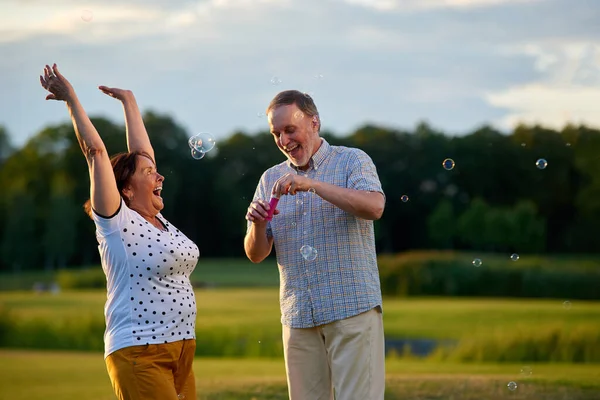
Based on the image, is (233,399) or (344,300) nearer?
(344,300)

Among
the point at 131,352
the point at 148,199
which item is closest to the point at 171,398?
the point at 131,352

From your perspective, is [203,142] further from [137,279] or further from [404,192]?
[404,192]

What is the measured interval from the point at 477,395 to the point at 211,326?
40.6 feet

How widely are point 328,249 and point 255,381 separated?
213 inches

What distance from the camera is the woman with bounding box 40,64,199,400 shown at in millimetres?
3412

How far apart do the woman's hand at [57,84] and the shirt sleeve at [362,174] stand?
1201 mm

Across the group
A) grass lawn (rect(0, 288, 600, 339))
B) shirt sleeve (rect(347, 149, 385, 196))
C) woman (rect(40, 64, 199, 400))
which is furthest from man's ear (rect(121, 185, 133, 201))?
grass lawn (rect(0, 288, 600, 339))

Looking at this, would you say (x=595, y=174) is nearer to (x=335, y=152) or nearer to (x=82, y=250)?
(x=82, y=250)

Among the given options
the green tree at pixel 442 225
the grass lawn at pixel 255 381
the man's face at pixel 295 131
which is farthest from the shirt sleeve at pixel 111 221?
the green tree at pixel 442 225

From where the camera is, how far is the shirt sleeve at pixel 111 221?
3.44 metres

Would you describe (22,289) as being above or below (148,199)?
below

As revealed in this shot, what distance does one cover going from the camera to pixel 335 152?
397cm

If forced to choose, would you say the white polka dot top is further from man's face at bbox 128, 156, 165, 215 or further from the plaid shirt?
the plaid shirt

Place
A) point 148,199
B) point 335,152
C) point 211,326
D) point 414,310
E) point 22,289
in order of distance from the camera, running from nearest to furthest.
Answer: point 148,199, point 335,152, point 211,326, point 414,310, point 22,289
